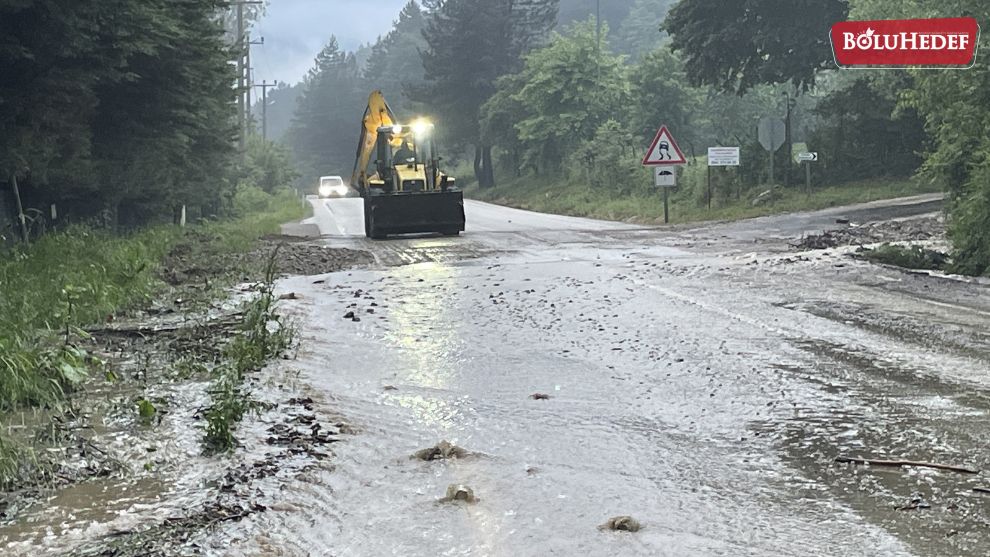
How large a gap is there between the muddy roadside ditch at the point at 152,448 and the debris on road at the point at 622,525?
5.22 ft

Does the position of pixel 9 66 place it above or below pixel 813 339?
above

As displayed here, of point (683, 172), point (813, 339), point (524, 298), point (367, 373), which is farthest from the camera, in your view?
point (683, 172)

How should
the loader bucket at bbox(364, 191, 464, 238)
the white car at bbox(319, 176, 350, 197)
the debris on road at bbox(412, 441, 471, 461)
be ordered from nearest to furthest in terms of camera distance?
the debris on road at bbox(412, 441, 471, 461)
the loader bucket at bbox(364, 191, 464, 238)
the white car at bbox(319, 176, 350, 197)

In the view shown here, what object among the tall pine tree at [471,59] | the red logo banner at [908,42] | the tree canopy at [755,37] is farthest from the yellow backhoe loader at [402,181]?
the tall pine tree at [471,59]

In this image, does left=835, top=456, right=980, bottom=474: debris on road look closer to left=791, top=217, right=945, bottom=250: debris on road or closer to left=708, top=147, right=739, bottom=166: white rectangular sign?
left=791, top=217, right=945, bottom=250: debris on road

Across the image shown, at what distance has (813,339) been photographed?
9094mm

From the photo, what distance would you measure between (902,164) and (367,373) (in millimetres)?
32919

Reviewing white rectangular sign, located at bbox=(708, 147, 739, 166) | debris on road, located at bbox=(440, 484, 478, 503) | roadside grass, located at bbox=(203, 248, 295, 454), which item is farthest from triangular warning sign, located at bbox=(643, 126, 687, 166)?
debris on road, located at bbox=(440, 484, 478, 503)

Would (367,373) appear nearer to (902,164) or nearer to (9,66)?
(9,66)

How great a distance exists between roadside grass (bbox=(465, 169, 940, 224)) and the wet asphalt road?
14914 millimetres

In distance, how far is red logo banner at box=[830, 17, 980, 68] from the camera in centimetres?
1555

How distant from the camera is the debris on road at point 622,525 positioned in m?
4.70

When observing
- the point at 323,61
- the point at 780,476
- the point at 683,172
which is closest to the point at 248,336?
the point at 780,476

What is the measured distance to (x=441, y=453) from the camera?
19.8 feet
